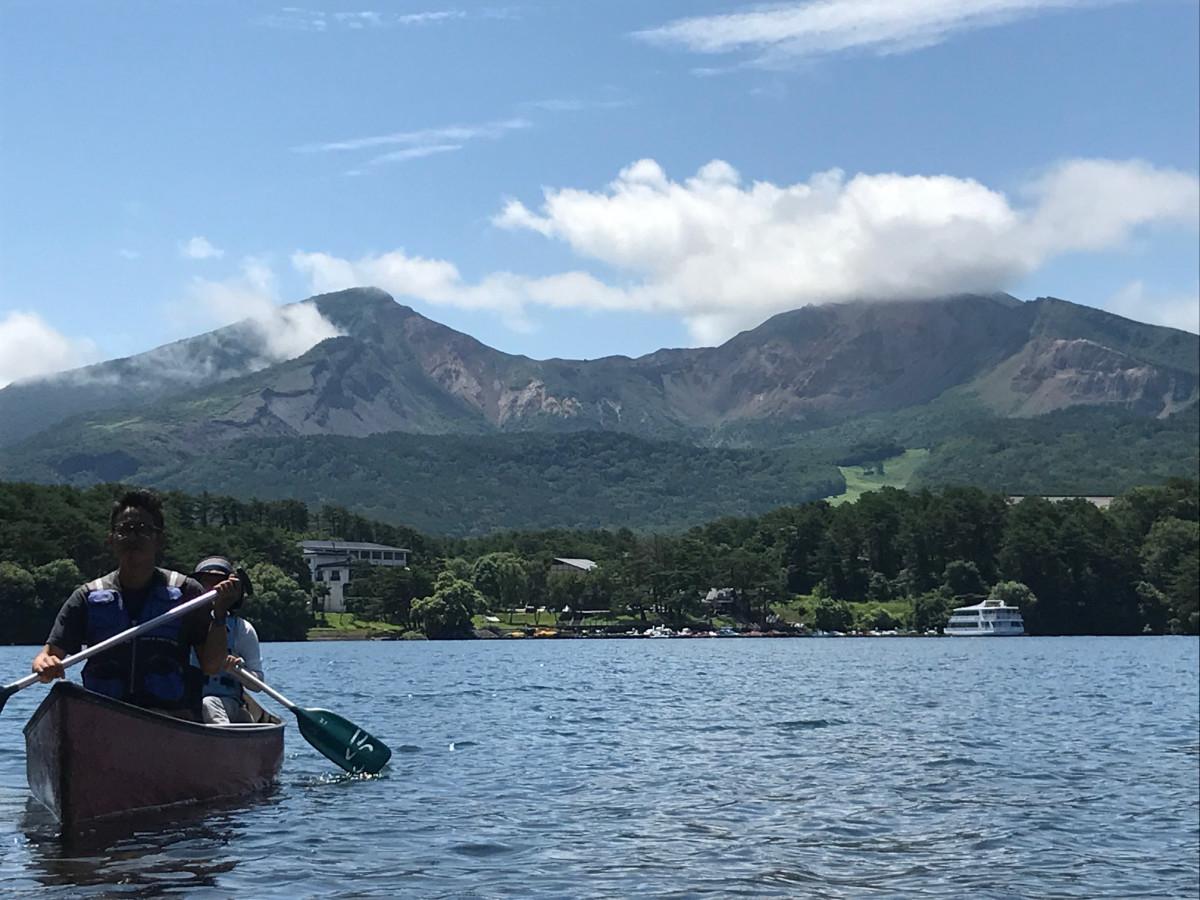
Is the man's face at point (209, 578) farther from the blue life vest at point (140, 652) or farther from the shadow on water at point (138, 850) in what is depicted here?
the shadow on water at point (138, 850)

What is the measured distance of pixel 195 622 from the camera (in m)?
16.7

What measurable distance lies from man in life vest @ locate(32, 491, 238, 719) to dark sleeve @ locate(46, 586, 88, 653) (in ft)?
0.04

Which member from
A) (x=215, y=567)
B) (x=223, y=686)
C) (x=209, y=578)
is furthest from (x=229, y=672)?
(x=215, y=567)

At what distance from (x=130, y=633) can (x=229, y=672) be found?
867cm

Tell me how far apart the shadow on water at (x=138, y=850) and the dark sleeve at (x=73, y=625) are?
259 centimetres

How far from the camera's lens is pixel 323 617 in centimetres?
19038

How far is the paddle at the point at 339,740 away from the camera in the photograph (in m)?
26.9

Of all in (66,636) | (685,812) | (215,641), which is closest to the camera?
(215,641)

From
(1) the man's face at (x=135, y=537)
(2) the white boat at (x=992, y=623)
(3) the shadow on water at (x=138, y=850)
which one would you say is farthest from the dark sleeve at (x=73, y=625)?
(2) the white boat at (x=992, y=623)

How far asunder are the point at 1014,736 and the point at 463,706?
63.8 feet

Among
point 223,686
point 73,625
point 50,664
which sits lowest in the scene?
point 223,686

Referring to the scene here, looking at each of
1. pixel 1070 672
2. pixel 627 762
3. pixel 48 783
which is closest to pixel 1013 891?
pixel 48 783

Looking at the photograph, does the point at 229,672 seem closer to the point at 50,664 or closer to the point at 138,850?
the point at 138,850

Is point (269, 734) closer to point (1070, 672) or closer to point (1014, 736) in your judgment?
point (1014, 736)
